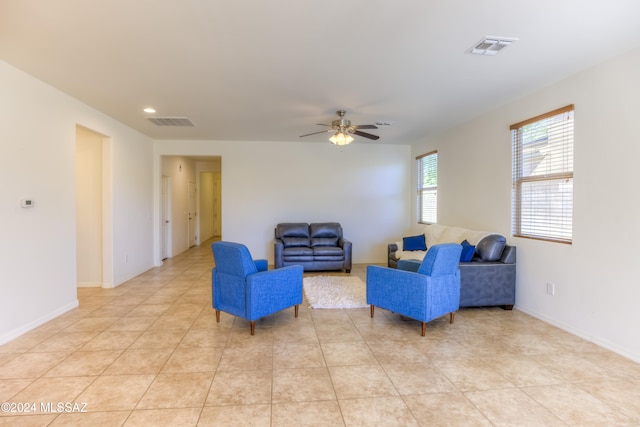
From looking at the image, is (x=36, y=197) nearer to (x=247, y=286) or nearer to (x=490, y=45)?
(x=247, y=286)

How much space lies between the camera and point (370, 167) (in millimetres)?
7000

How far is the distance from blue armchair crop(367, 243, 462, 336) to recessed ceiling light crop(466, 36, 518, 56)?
178 cm

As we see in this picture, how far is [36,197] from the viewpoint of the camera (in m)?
3.35

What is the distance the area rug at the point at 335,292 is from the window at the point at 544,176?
2.22 meters

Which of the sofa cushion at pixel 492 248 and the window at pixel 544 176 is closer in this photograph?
the window at pixel 544 176

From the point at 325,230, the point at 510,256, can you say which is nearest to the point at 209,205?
the point at 325,230

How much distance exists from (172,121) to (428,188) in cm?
492

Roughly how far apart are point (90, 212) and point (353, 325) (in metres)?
4.43

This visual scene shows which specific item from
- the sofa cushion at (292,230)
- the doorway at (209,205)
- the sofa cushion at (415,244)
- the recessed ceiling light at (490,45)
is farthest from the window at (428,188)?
the doorway at (209,205)

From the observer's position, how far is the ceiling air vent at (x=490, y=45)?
8.18 feet

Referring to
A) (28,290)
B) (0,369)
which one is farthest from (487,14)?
(28,290)

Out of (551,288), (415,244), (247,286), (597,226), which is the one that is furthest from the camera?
(415,244)

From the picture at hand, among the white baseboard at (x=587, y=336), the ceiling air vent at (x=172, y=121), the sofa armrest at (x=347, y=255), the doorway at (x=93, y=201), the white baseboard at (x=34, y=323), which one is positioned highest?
the ceiling air vent at (x=172, y=121)

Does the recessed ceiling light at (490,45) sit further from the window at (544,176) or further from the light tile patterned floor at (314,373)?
the light tile patterned floor at (314,373)
